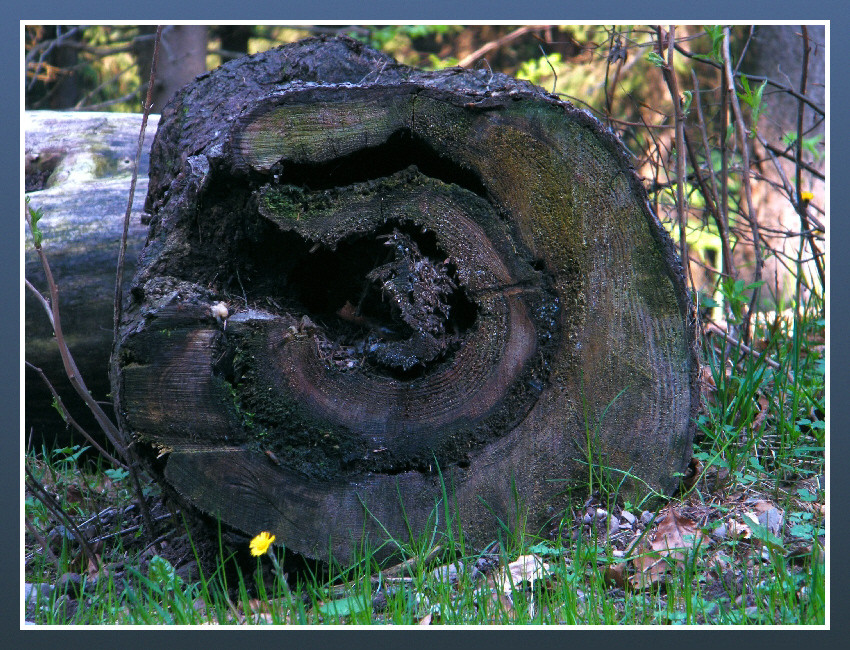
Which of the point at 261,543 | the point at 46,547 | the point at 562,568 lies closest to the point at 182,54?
the point at 46,547

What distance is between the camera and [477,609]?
1675 mm

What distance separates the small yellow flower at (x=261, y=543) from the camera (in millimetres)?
1674

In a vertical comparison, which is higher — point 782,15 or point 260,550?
point 782,15

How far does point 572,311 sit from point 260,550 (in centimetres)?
102

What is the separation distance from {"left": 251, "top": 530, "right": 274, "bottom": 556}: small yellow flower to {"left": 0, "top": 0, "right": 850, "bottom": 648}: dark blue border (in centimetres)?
56

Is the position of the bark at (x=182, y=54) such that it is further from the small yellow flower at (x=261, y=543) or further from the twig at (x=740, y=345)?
the small yellow flower at (x=261, y=543)

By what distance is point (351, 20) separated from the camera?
1807 millimetres

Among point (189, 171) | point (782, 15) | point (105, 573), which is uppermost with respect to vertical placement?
point (782, 15)

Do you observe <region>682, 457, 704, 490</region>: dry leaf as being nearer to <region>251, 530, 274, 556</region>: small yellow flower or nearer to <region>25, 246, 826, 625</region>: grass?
<region>25, 246, 826, 625</region>: grass

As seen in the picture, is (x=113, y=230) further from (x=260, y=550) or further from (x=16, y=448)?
(x=260, y=550)

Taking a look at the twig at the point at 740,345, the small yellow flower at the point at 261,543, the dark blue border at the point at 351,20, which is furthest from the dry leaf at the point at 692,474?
the small yellow flower at the point at 261,543

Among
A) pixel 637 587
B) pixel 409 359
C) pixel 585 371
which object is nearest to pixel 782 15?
pixel 585 371

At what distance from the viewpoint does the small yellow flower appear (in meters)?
1.67

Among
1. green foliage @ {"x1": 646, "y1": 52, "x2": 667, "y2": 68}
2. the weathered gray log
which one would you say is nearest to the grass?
the weathered gray log
